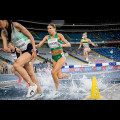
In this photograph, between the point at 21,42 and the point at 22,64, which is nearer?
the point at 22,64

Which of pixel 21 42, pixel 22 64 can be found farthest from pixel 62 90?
pixel 21 42

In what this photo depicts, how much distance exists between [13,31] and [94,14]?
1.90m

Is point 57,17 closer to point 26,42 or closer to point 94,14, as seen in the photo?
point 94,14

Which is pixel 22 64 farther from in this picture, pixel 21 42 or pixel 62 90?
pixel 62 90

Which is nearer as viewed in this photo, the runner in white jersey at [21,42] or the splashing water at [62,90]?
the runner in white jersey at [21,42]

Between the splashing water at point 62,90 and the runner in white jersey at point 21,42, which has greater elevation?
the runner in white jersey at point 21,42

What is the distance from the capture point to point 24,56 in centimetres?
262

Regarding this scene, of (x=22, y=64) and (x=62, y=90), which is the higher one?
(x=22, y=64)

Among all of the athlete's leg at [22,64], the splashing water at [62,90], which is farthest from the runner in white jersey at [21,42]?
the splashing water at [62,90]

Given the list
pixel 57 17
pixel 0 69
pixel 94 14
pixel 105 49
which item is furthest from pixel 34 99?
pixel 105 49

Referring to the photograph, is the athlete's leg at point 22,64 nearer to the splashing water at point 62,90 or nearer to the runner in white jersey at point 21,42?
the runner in white jersey at point 21,42

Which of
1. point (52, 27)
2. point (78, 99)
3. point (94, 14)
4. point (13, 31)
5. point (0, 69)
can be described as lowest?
point (78, 99)

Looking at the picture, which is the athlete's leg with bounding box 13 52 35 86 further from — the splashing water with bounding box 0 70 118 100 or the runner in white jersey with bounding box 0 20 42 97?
the splashing water with bounding box 0 70 118 100

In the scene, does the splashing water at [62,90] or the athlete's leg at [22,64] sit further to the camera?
the splashing water at [62,90]
